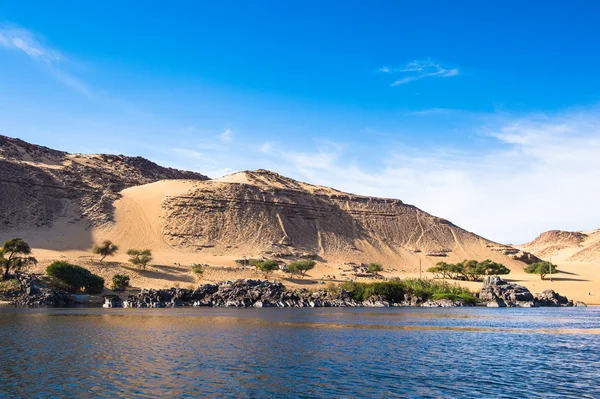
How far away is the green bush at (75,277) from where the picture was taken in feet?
246

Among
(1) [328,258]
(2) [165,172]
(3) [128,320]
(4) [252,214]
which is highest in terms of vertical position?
→ (2) [165,172]

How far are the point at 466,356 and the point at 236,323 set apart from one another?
76.4 feet

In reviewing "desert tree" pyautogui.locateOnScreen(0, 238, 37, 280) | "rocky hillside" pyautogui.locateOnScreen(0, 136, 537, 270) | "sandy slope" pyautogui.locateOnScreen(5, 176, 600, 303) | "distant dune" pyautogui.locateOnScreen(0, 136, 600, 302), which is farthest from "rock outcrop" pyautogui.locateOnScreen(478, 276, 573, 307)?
"desert tree" pyautogui.locateOnScreen(0, 238, 37, 280)

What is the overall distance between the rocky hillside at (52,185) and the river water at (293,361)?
8431 cm

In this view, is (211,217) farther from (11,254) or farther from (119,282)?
(11,254)

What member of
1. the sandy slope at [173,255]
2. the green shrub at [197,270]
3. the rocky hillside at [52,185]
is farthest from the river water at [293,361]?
the rocky hillside at [52,185]

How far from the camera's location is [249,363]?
1000 inches

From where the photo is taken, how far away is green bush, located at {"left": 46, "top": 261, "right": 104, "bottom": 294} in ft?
246

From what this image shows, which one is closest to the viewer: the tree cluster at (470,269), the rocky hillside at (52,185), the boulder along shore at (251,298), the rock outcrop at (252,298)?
the boulder along shore at (251,298)

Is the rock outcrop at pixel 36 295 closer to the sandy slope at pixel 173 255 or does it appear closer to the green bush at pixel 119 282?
the green bush at pixel 119 282

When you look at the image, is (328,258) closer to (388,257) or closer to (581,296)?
(388,257)

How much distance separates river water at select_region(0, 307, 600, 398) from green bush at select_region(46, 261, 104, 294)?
3360cm

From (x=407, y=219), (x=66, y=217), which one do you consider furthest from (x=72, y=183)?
(x=407, y=219)

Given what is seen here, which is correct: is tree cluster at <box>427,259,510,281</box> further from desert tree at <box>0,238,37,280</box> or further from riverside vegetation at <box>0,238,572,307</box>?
desert tree at <box>0,238,37,280</box>
